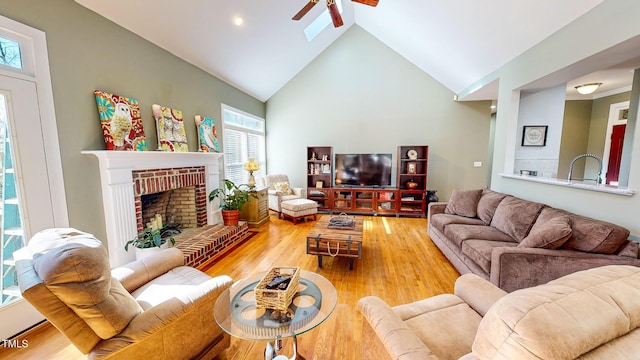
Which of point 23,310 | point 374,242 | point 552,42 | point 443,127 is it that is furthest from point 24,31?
point 443,127

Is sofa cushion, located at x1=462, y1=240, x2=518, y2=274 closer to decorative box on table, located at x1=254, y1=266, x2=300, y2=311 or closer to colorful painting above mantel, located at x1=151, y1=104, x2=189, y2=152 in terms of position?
decorative box on table, located at x1=254, y1=266, x2=300, y2=311

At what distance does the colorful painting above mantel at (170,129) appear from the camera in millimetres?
2920

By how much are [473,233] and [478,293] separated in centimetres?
149

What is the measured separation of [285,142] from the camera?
6.05 m

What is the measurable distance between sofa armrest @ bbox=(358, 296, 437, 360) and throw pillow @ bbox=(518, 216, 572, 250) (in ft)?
5.52

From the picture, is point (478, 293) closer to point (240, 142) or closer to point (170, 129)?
point (170, 129)

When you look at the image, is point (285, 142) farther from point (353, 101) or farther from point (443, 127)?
point (443, 127)

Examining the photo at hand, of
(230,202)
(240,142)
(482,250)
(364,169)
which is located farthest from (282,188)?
(482,250)

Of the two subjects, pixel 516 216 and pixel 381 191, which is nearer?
pixel 516 216

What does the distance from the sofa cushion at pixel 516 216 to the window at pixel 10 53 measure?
4.68 m

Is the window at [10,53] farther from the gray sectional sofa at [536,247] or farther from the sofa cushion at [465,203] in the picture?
the sofa cushion at [465,203]

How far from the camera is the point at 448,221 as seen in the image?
3.23 meters

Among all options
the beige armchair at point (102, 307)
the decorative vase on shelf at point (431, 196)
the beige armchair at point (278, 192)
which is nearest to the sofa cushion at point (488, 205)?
the decorative vase on shelf at point (431, 196)

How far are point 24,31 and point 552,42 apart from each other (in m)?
4.80
